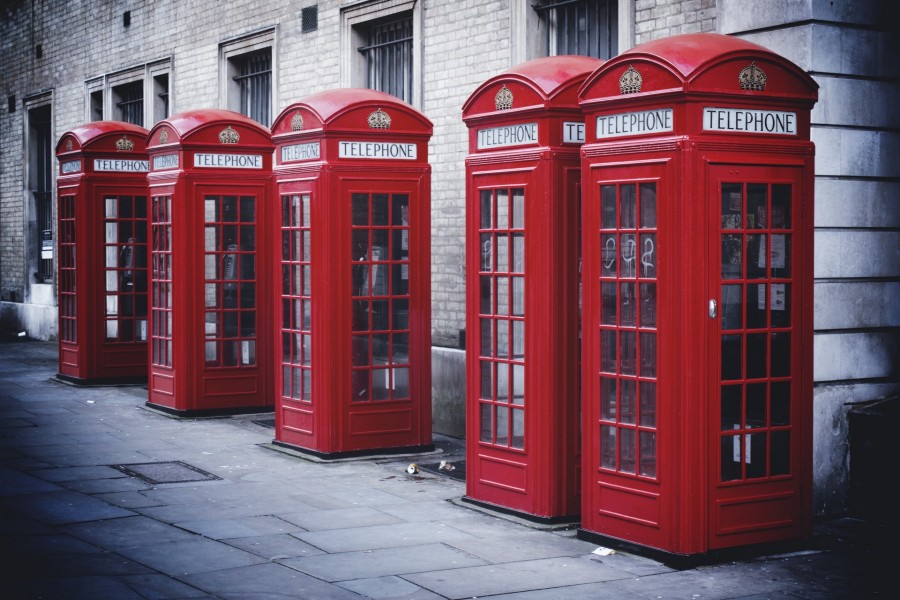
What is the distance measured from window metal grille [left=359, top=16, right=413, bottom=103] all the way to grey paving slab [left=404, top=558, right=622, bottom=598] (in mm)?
7529

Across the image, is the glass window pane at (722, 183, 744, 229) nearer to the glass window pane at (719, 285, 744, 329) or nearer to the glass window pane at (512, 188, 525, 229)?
the glass window pane at (719, 285, 744, 329)

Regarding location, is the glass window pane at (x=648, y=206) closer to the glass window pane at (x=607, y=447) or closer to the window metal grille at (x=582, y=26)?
the glass window pane at (x=607, y=447)

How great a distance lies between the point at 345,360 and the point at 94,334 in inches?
250

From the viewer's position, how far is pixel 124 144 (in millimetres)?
15203

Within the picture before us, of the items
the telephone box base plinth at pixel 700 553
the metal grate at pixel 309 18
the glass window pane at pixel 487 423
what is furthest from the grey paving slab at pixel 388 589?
the metal grate at pixel 309 18

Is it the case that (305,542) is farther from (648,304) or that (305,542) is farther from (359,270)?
(359,270)

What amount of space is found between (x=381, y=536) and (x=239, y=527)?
38.0 inches

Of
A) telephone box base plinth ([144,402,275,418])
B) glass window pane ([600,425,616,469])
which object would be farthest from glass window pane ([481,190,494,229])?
telephone box base plinth ([144,402,275,418])

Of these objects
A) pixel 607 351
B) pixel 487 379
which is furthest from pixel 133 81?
pixel 607 351

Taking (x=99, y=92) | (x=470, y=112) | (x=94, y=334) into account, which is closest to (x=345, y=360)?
(x=470, y=112)

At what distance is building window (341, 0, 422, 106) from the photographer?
1287cm

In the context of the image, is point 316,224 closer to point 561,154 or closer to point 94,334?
point 561,154

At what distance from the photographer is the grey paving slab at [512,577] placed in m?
6.28

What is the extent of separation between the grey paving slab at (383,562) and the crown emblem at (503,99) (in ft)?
9.78
